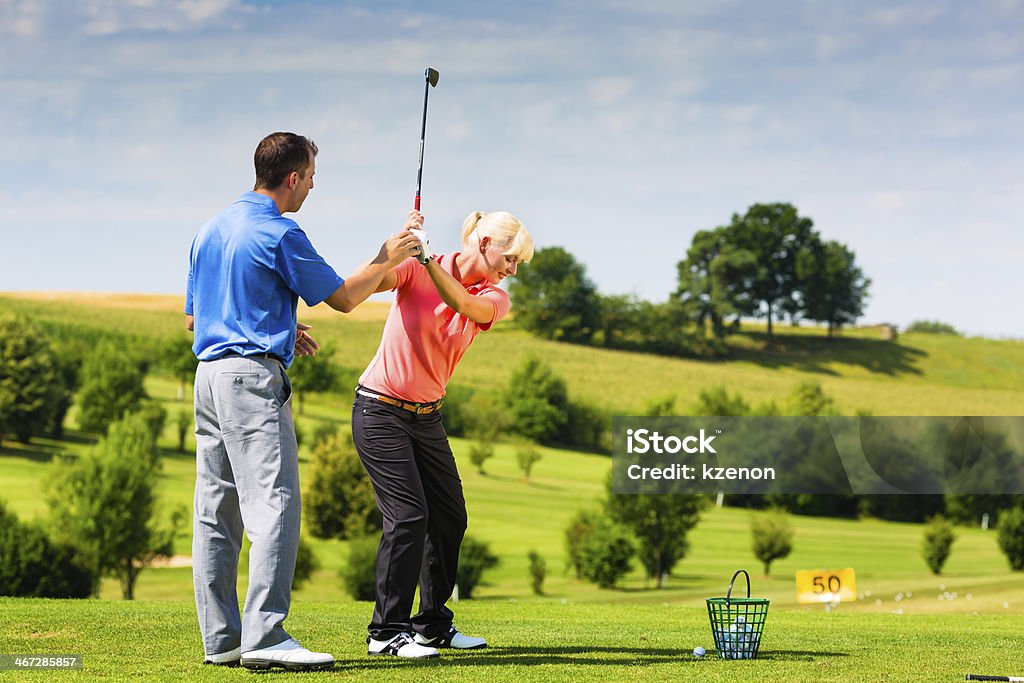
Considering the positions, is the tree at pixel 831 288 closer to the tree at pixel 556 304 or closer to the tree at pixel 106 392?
the tree at pixel 556 304

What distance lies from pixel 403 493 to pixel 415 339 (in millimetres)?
823

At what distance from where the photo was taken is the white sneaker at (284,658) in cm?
503

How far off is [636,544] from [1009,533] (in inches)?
547

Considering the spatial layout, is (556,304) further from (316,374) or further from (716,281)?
(316,374)

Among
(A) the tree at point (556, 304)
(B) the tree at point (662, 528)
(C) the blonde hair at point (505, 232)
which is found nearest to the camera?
(C) the blonde hair at point (505, 232)

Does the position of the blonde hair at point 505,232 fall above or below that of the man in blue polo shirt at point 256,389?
above

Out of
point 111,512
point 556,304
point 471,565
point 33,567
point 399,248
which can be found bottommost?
point 33,567

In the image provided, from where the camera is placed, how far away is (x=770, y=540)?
4159 centimetres

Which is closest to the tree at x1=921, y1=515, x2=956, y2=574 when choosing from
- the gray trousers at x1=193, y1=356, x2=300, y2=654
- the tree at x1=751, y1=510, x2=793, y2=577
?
the tree at x1=751, y1=510, x2=793, y2=577

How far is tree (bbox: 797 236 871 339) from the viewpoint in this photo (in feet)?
349

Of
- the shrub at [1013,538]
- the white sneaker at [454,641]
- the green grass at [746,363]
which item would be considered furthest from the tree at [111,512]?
the white sneaker at [454,641]

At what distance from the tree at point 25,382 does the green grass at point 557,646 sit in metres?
61.0

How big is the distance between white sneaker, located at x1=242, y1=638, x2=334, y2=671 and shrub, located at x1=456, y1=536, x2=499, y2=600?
29.7m

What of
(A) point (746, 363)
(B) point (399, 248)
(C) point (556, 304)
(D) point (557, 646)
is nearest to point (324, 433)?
(C) point (556, 304)
